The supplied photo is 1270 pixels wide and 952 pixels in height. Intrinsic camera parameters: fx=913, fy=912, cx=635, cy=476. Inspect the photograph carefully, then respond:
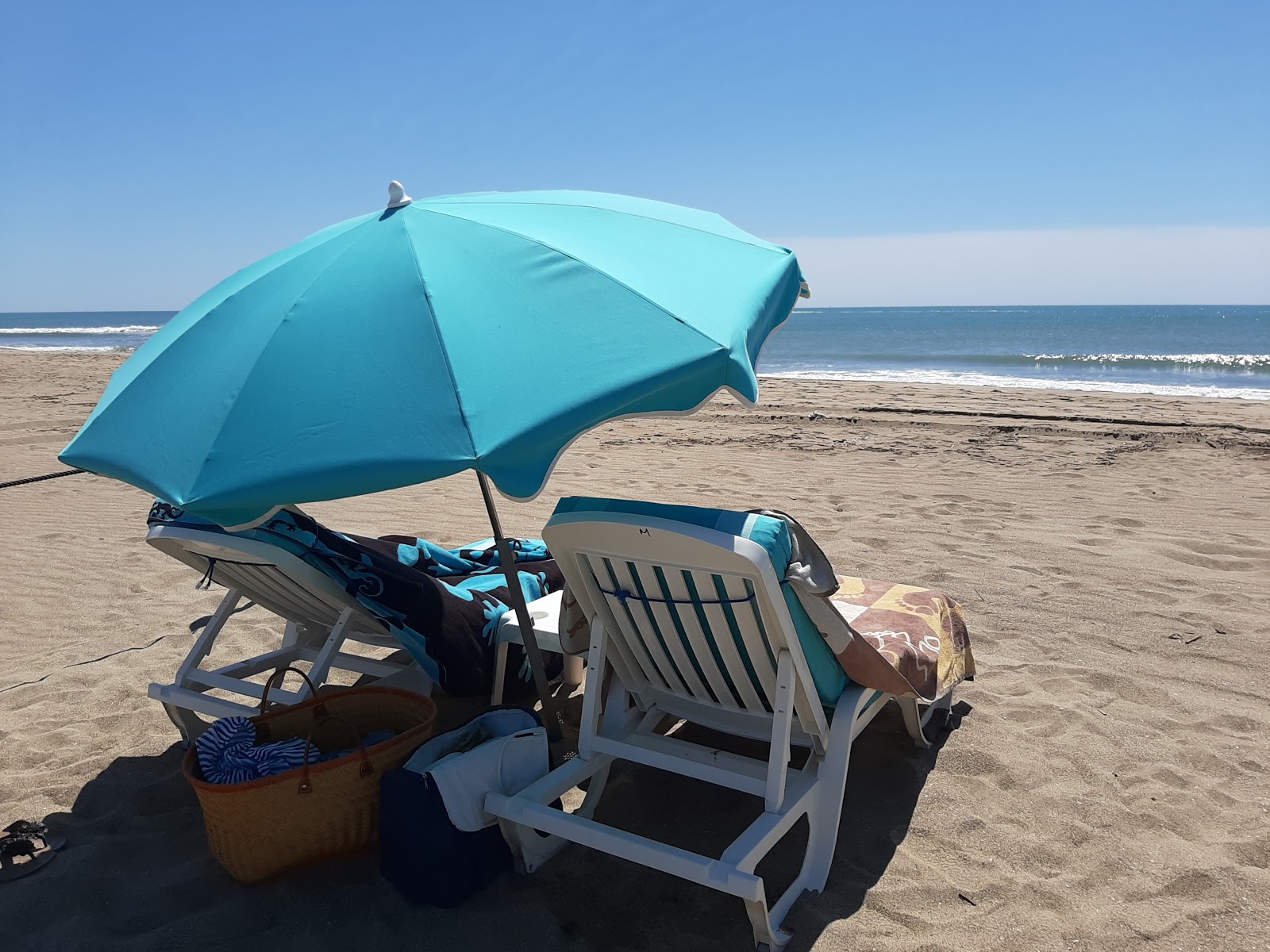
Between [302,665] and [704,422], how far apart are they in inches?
314

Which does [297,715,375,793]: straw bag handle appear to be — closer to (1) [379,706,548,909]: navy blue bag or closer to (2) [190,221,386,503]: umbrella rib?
(1) [379,706,548,909]: navy blue bag

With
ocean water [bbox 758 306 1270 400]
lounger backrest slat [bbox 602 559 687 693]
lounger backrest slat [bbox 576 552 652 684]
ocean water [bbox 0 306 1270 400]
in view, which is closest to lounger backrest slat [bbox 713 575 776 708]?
lounger backrest slat [bbox 602 559 687 693]

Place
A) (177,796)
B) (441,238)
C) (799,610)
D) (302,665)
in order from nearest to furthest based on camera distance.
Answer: (799,610) < (441,238) < (177,796) < (302,665)

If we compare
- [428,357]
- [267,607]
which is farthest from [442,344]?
[267,607]

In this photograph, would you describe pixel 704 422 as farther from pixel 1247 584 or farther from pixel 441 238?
pixel 441 238

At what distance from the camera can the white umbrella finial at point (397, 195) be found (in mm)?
2705

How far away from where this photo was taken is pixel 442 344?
2102mm

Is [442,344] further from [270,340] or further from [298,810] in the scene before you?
[298,810]

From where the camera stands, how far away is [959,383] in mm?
19078

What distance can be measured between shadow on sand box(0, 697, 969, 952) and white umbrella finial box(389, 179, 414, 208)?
1.93 metres

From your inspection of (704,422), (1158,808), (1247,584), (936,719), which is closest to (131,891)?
(936,719)

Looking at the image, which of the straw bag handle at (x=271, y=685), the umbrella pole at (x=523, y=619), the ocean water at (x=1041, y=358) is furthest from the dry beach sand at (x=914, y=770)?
the ocean water at (x=1041, y=358)

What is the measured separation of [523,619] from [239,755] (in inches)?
35.9

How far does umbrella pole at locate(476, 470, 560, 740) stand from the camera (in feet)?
9.42
